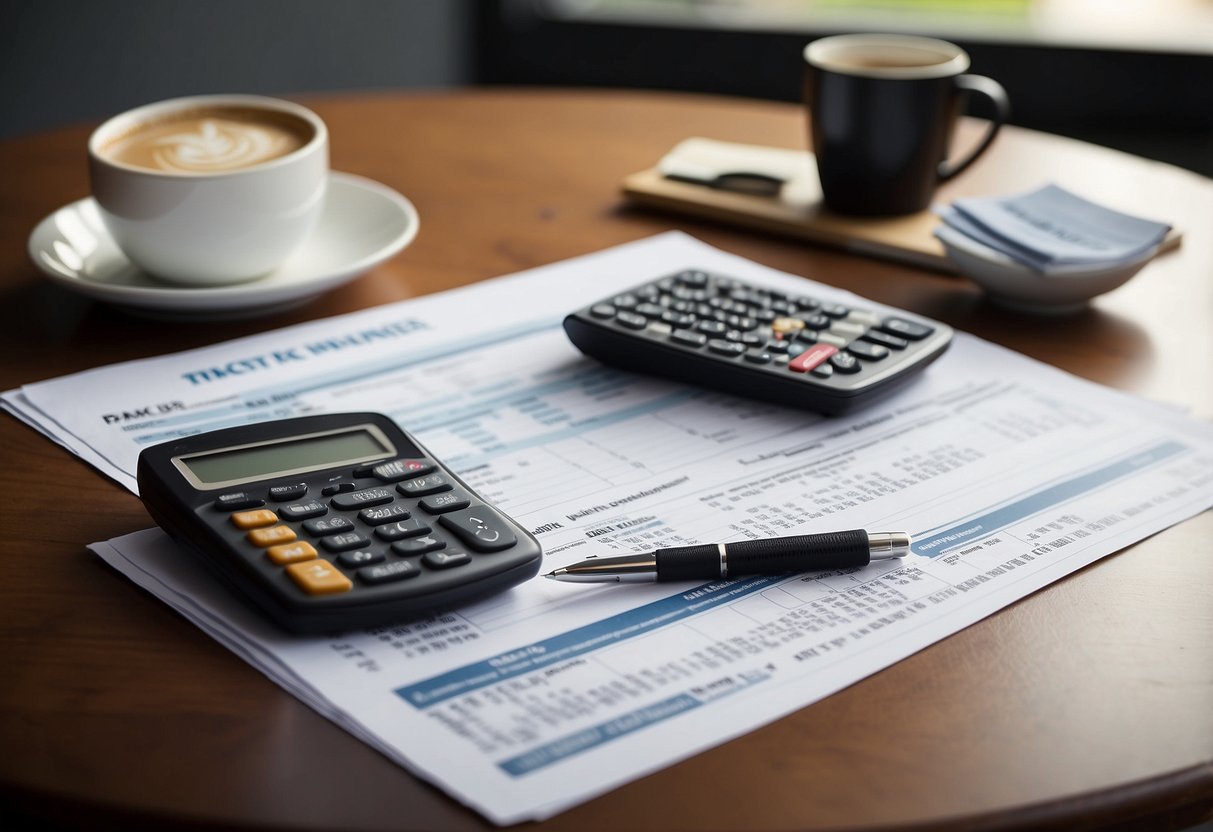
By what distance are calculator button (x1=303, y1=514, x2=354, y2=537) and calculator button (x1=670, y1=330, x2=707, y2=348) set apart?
25 centimetres

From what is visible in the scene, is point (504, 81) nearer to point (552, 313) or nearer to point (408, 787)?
point (552, 313)

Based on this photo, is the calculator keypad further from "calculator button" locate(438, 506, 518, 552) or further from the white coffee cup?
the white coffee cup

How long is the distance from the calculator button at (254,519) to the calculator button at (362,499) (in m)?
0.03

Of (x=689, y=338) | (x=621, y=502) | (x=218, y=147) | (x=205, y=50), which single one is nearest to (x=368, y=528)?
(x=621, y=502)

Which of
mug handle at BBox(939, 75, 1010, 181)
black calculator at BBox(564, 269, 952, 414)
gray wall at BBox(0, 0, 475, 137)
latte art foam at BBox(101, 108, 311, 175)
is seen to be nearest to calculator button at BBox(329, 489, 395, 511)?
black calculator at BBox(564, 269, 952, 414)

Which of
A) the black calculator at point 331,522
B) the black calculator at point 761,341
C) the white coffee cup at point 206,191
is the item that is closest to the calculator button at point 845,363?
the black calculator at point 761,341

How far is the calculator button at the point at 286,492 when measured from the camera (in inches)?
19.9

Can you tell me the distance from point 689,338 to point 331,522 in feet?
0.84

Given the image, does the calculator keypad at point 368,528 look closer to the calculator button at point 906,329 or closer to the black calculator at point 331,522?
the black calculator at point 331,522

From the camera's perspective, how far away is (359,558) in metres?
0.47

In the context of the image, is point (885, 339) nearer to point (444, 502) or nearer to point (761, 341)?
point (761, 341)

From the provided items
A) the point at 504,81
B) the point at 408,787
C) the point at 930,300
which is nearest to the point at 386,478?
the point at 408,787

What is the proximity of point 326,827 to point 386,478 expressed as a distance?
0.18 meters

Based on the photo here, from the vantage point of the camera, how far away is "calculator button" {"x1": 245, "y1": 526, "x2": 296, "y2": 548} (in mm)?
474
